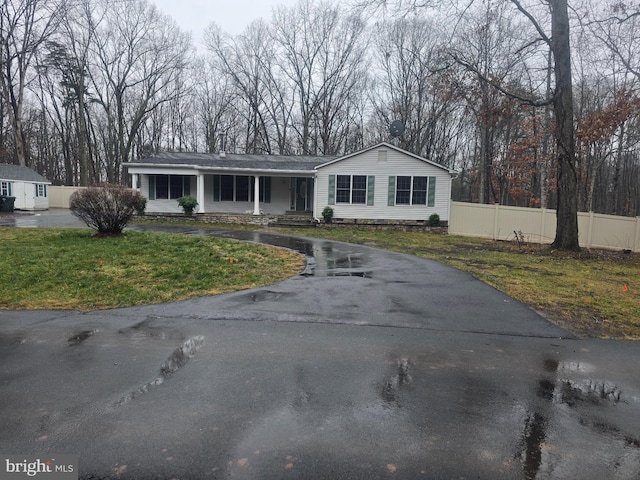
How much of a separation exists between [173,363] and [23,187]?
100 ft

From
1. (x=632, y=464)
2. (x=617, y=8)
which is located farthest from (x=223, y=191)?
(x=632, y=464)

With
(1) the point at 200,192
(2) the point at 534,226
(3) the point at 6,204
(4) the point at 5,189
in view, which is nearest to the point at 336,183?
(1) the point at 200,192

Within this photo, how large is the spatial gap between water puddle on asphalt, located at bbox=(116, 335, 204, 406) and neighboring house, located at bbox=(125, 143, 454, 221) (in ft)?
55.9

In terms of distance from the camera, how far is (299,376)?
3779 mm

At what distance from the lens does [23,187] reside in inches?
1090

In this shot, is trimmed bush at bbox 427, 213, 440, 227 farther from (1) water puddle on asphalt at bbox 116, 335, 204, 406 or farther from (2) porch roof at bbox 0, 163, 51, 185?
(2) porch roof at bbox 0, 163, 51, 185

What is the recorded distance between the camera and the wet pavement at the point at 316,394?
2.57 m

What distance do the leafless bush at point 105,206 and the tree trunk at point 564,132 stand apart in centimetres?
1469

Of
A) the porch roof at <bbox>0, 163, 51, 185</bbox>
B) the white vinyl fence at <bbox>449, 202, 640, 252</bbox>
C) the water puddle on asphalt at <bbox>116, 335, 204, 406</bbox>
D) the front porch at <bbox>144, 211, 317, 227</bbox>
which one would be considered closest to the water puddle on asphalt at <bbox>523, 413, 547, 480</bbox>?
the water puddle on asphalt at <bbox>116, 335, 204, 406</bbox>

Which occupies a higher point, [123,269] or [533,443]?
[123,269]

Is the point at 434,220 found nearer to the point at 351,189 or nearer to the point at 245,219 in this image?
the point at 351,189

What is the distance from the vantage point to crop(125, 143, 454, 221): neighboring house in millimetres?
21094

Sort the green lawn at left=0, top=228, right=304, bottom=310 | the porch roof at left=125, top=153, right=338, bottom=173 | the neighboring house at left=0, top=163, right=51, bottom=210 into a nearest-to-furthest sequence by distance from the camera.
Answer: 1. the green lawn at left=0, top=228, right=304, bottom=310
2. the porch roof at left=125, top=153, right=338, bottom=173
3. the neighboring house at left=0, top=163, right=51, bottom=210

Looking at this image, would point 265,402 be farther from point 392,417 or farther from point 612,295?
point 612,295
